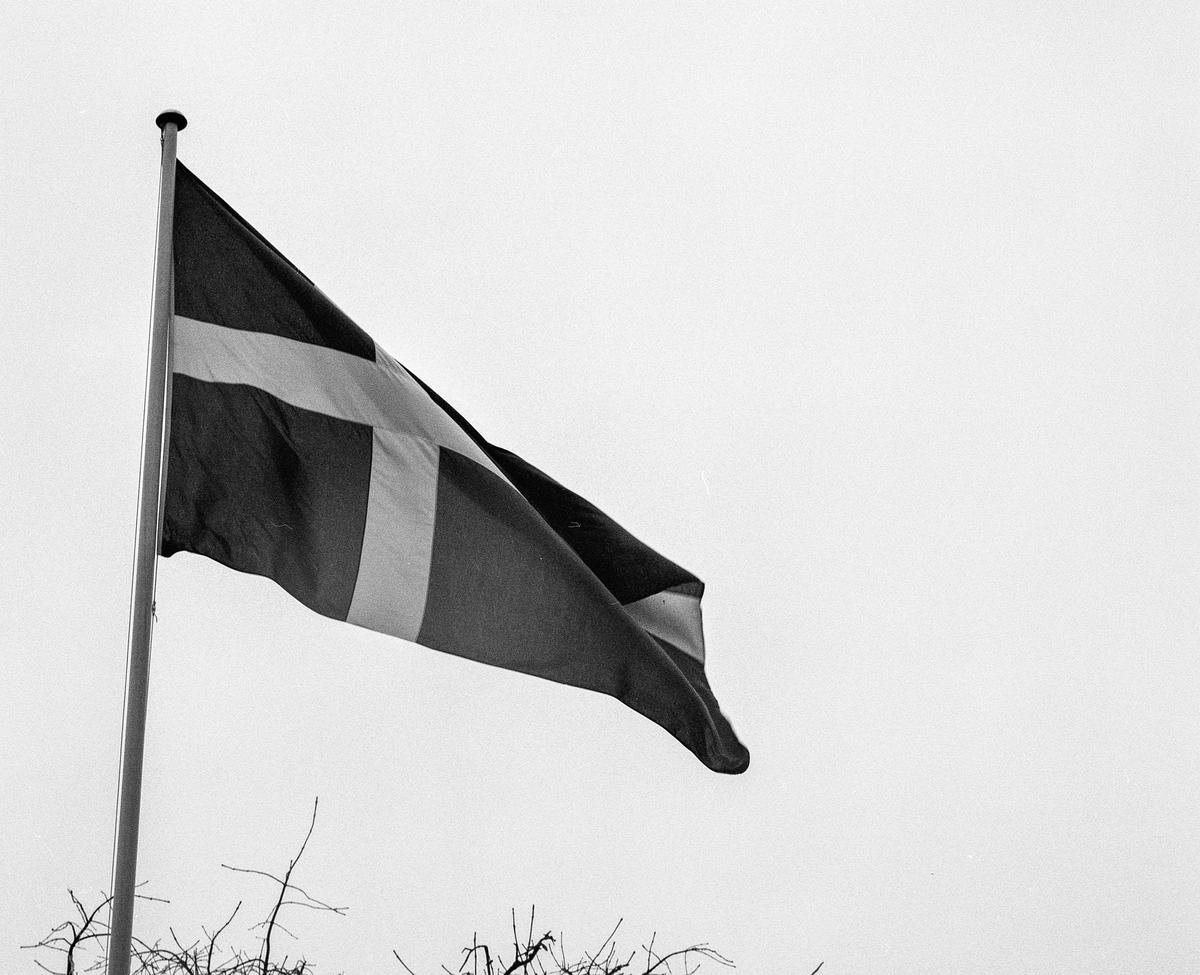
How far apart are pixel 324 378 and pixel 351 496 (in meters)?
0.61

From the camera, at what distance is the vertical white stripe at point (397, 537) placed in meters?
6.46

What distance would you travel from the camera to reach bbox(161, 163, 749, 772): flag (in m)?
6.31

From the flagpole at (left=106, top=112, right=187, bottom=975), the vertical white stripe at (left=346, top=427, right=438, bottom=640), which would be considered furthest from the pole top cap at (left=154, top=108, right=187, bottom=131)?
the vertical white stripe at (left=346, top=427, right=438, bottom=640)

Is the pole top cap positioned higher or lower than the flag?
higher

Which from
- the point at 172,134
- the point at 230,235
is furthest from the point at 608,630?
the point at 172,134

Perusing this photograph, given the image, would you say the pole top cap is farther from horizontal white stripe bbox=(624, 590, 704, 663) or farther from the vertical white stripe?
horizontal white stripe bbox=(624, 590, 704, 663)

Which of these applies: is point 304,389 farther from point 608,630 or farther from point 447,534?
A: point 608,630

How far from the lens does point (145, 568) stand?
5.63 m

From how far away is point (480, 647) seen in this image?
643cm

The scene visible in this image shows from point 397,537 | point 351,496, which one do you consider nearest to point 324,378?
point 351,496

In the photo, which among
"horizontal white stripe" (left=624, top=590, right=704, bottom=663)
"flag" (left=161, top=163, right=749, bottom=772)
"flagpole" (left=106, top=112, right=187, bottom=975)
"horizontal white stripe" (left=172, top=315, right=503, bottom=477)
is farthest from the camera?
"horizontal white stripe" (left=624, top=590, right=704, bottom=663)

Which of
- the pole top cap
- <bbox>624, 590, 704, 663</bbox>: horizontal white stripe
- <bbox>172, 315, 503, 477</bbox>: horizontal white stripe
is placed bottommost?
<bbox>624, 590, 704, 663</bbox>: horizontal white stripe

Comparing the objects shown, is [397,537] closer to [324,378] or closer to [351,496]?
[351,496]

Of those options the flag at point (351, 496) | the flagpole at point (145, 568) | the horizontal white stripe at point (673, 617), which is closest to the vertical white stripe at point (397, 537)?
the flag at point (351, 496)
